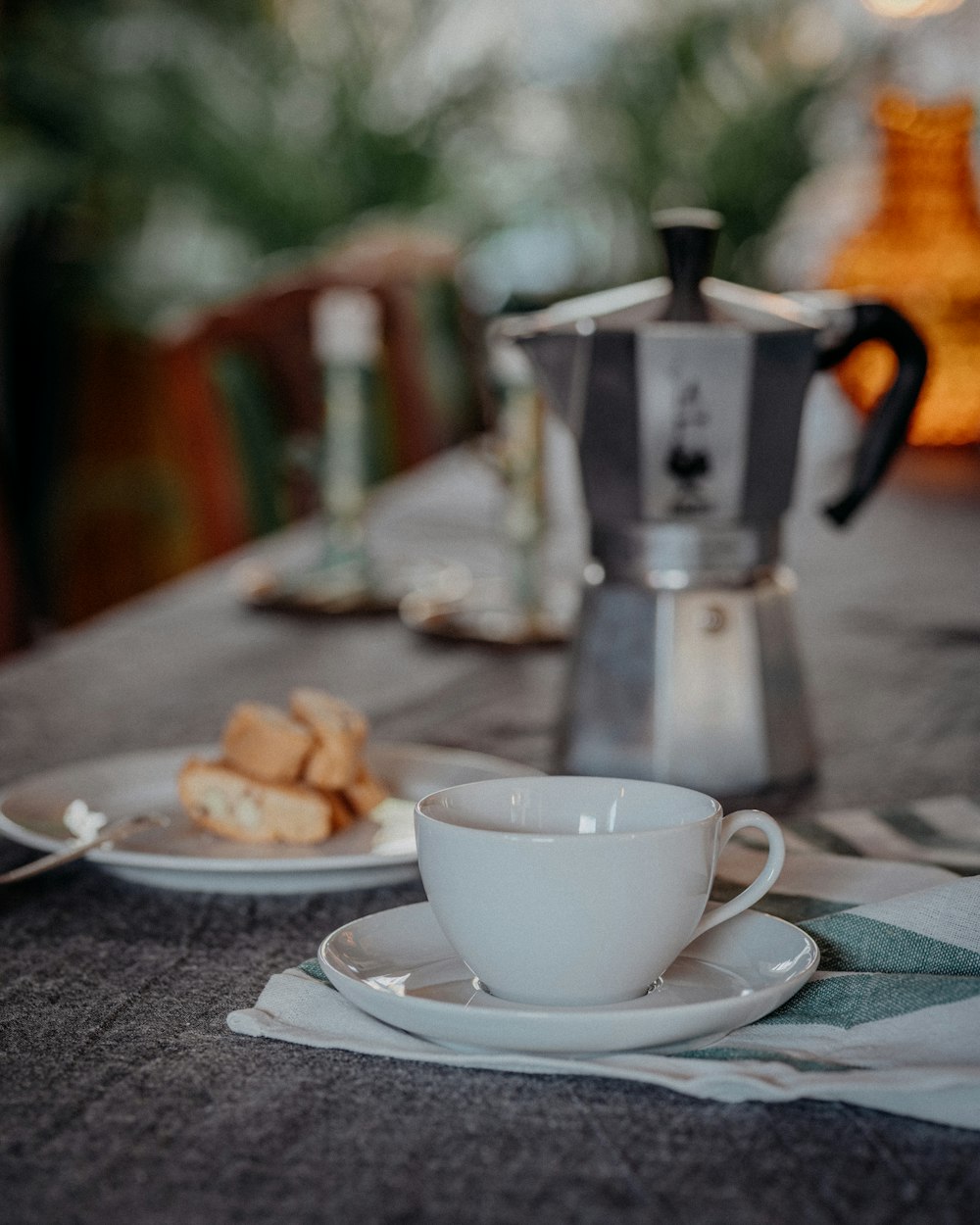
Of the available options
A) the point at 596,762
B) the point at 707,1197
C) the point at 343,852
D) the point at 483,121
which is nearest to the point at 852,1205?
the point at 707,1197

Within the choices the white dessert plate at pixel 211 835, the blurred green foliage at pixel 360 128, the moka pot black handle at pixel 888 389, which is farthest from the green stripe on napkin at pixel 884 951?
the blurred green foliage at pixel 360 128

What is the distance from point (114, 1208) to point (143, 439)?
6.17 ft

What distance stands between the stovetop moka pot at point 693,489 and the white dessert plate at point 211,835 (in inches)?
3.2

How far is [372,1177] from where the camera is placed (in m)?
0.31

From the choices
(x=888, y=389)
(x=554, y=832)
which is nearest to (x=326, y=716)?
(x=554, y=832)

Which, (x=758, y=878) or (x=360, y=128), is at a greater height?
(x=360, y=128)

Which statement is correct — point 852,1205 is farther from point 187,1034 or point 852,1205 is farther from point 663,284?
point 663,284

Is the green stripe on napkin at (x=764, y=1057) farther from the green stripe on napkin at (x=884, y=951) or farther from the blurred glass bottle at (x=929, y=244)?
the blurred glass bottle at (x=929, y=244)

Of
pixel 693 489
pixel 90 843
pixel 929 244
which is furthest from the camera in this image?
pixel 929 244

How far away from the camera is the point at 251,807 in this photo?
1.74 feet

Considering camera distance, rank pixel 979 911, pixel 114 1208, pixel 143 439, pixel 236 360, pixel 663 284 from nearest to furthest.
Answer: pixel 114 1208 < pixel 979 911 < pixel 663 284 < pixel 236 360 < pixel 143 439

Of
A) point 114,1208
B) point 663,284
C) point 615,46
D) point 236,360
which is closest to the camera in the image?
point 114,1208

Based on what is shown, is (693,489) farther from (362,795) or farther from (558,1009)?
(558,1009)

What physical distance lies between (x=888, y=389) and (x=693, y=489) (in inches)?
4.0
